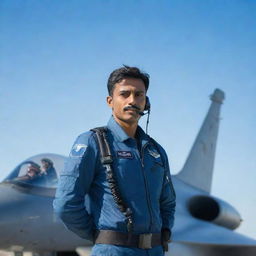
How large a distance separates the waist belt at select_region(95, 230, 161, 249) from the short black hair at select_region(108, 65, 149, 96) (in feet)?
2.58

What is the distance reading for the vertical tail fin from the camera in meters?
12.0

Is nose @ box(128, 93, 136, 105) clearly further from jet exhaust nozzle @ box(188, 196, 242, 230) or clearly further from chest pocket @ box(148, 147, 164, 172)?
jet exhaust nozzle @ box(188, 196, 242, 230)

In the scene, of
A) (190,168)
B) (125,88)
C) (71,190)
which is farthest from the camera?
(190,168)

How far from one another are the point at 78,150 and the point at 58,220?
12.0ft

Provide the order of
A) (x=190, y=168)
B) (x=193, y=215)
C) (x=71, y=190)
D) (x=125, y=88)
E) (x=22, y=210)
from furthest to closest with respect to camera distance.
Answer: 1. (x=190, y=168)
2. (x=193, y=215)
3. (x=22, y=210)
4. (x=125, y=88)
5. (x=71, y=190)

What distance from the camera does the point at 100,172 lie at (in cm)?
228

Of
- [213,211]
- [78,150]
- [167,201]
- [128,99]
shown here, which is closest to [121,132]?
[128,99]

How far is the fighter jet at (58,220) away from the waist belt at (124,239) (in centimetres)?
328

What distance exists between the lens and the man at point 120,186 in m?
2.18

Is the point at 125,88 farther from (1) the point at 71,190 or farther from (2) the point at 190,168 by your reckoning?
(2) the point at 190,168

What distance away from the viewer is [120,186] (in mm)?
2225

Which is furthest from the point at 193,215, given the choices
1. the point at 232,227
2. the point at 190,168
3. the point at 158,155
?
the point at 158,155

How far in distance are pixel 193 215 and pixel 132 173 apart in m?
7.49

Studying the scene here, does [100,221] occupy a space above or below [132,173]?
below
